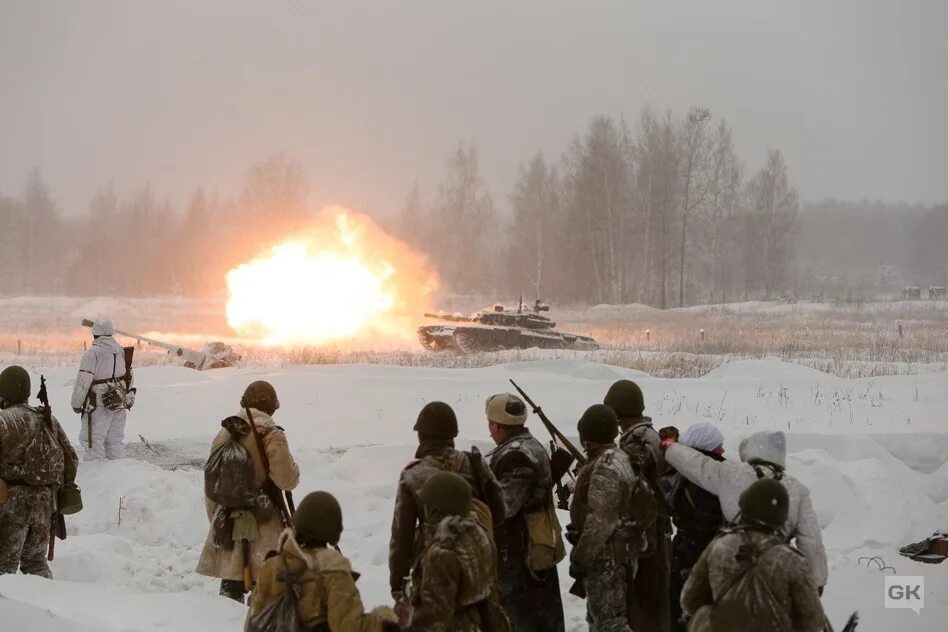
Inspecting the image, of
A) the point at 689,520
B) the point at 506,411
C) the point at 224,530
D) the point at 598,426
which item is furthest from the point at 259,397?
the point at 689,520

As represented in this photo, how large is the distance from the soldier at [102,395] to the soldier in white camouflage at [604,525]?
7.33 meters

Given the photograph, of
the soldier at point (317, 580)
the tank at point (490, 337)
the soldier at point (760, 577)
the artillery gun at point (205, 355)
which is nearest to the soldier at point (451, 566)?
the soldier at point (317, 580)

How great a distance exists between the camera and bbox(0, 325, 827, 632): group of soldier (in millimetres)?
3756

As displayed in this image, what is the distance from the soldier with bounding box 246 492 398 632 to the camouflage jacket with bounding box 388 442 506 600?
0.80m

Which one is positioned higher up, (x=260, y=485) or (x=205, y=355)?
(x=205, y=355)

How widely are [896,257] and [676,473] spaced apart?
314 ft

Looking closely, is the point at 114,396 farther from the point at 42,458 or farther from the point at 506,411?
the point at 506,411

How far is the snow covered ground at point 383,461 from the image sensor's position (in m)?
6.46

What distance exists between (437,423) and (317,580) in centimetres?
132

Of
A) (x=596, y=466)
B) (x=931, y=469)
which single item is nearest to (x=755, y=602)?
(x=596, y=466)

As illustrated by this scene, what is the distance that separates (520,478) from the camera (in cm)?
542

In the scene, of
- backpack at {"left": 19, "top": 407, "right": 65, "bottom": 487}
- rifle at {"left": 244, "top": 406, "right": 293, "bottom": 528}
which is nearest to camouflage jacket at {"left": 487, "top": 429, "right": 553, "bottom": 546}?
rifle at {"left": 244, "top": 406, "right": 293, "bottom": 528}

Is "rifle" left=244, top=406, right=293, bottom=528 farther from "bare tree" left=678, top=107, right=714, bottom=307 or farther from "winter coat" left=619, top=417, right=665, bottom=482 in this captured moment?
"bare tree" left=678, top=107, right=714, bottom=307
